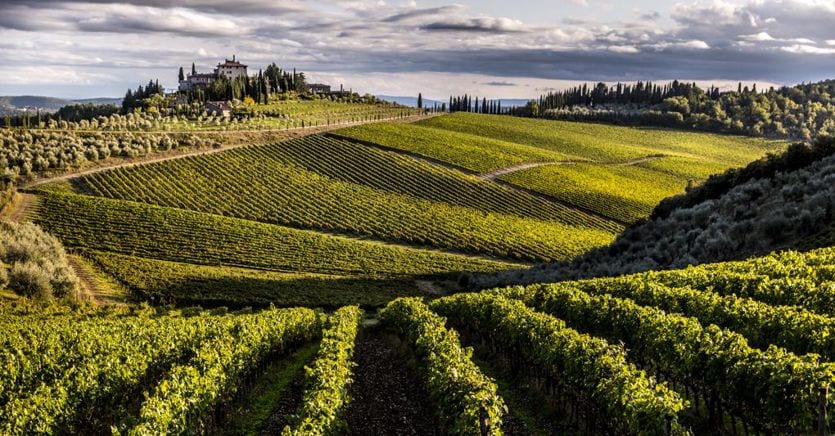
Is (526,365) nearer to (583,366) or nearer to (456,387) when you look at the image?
(583,366)

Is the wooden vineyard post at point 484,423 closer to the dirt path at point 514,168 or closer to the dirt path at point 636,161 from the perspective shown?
the dirt path at point 514,168

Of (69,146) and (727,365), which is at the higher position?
(69,146)

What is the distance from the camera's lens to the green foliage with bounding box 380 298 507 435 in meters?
17.4

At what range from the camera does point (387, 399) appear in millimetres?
25906

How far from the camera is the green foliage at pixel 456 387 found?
57.1ft

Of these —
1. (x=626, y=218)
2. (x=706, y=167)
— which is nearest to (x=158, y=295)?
(x=626, y=218)

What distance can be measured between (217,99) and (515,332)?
172 meters

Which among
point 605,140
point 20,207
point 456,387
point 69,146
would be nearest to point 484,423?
point 456,387

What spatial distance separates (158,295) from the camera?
5531cm

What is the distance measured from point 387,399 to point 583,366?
28.9 feet

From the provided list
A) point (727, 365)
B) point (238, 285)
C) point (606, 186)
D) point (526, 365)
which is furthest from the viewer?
point (606, 186)

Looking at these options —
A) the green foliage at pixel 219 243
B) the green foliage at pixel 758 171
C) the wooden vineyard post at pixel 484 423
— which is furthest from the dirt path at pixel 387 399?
the green foliage at pixel 758 171

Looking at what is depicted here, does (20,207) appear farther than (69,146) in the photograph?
No

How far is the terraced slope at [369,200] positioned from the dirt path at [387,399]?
44602mm
